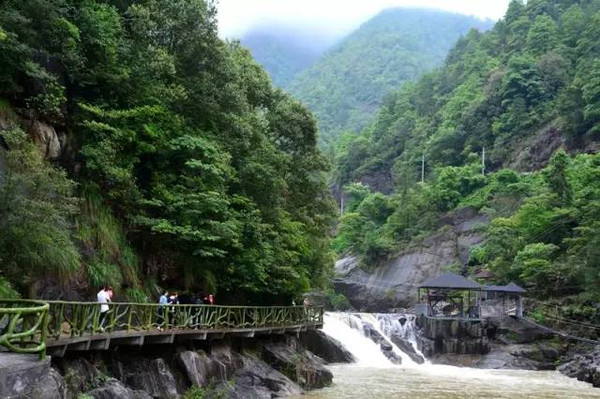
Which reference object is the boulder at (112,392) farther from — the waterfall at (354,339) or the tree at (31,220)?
the waterfall at (354,339)

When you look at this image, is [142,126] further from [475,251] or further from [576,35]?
[576,35]

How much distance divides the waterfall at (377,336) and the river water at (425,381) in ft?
0.20

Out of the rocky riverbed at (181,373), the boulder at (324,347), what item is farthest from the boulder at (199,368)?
the boulder at (324,347)

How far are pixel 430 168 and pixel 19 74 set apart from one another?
6493 centimetres

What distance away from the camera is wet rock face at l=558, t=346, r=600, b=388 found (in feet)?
88.2

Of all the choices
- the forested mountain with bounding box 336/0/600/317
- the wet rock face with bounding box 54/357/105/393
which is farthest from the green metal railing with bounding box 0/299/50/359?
the forested mountain with bounding box 336/0/600/317

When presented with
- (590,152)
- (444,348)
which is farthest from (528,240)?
(590,152)

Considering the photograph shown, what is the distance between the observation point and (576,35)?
7300 centimetres

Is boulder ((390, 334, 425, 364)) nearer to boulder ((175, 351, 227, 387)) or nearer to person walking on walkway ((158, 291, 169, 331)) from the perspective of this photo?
boulder ((175, 351, 227, 387))

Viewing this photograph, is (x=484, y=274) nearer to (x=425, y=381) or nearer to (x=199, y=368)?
(x=425, y=381)

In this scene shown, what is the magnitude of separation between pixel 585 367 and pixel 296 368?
15.8 metres

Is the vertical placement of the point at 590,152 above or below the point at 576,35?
below

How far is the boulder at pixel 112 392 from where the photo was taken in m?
11.5

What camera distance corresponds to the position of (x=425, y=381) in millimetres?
26438
